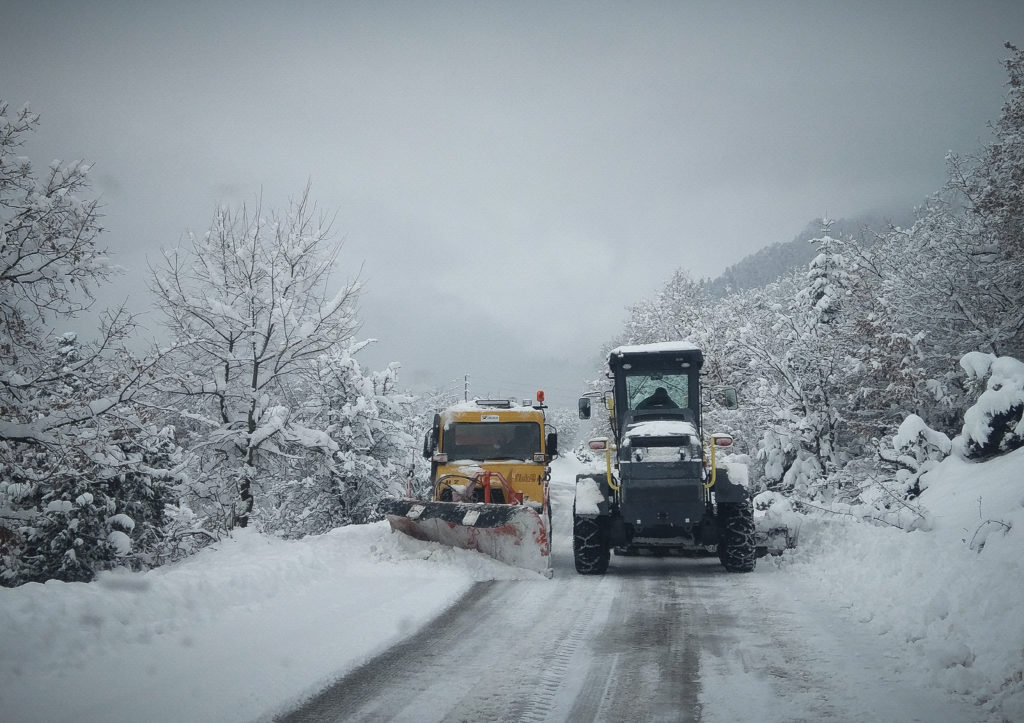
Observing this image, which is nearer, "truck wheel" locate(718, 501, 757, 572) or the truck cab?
"truck wheel" locate(718, 501, 757, 572)

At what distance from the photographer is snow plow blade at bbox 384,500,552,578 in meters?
9.38

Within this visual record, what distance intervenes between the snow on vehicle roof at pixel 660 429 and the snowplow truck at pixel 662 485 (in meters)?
0.02

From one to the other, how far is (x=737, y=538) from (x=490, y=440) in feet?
15.4

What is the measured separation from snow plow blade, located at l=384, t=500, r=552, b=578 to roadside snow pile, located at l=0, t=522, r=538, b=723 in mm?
1146

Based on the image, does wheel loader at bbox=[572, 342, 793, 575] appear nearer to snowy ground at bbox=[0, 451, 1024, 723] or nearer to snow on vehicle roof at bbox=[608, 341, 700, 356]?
snow on vehicle roof at bbox=[608, 341, 700, 356]

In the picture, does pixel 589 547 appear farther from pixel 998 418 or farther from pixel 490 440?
pixel 998 418

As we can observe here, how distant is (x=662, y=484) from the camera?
9383mm

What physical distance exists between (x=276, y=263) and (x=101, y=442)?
7.10 meters

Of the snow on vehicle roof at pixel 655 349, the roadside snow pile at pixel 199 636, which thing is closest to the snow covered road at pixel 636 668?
the roadside snow pile at pixel 199 636

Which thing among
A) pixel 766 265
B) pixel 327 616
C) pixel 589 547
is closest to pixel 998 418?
pixel 589 547

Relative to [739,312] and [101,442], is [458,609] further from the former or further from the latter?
[739,312]

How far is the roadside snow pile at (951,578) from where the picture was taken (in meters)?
4.38

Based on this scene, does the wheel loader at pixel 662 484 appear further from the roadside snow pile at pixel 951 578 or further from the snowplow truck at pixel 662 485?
the roadside snow pile at pixel 951 578

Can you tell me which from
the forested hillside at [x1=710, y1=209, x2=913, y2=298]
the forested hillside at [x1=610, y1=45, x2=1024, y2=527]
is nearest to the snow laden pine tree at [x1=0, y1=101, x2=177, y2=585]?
the forested hillside at [x1=610, y1=45, x2=1024, y2=527]
